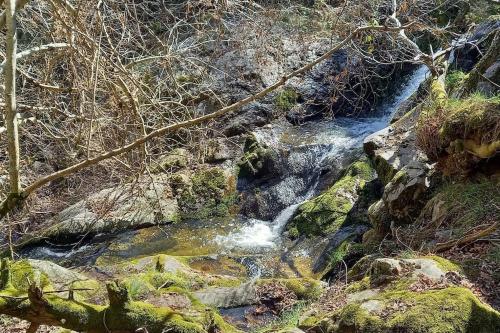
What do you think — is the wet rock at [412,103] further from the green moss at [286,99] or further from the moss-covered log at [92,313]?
the moss-covered log at [92,313]

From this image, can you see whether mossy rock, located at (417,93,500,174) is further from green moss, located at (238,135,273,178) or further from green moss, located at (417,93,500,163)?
green moss, located at (238,135,273,178)

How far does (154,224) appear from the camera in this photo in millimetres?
11391

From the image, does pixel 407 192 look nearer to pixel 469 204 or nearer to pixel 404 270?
pixel 469 204

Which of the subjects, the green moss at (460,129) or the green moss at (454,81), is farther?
the green moss at (454,81)

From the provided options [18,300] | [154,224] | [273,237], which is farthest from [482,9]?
[18,300]

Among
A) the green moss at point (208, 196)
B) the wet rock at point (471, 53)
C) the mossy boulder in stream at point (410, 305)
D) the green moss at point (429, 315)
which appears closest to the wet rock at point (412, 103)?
the wet rock at point (471, 53)

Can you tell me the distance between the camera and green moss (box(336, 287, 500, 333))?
141 inches

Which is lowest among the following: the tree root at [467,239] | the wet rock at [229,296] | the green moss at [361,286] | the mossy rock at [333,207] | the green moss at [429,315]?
the mossy rock at [333,207]

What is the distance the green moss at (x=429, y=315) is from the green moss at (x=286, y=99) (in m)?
11.0

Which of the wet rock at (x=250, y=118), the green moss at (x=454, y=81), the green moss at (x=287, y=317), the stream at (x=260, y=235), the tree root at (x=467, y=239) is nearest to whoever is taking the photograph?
the tree root at (x=467, y=239)

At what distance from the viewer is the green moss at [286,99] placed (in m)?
14.9

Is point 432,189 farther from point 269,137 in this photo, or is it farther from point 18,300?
point 269,137

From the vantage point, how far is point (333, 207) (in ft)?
32.2

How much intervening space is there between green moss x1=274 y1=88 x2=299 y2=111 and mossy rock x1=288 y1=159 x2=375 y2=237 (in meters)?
4.61
